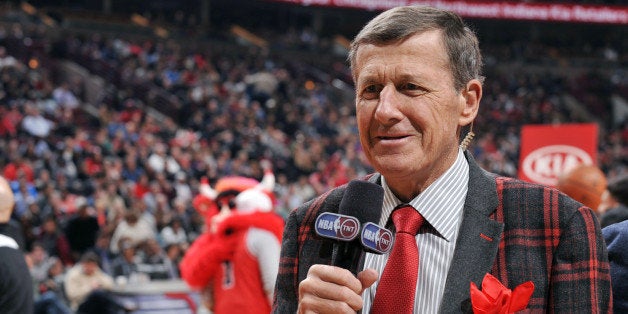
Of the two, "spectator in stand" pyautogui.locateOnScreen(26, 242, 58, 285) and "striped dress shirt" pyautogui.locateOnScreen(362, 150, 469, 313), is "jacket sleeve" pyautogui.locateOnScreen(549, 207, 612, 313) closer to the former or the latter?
"striped dress shirt" pyautogui.locateOnScreen(362, 150, 469, 313)

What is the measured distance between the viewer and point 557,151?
17.0ft

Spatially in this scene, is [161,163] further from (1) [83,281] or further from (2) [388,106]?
(2) [388,106]

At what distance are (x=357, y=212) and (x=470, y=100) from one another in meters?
0.37

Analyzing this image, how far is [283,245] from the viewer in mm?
1674

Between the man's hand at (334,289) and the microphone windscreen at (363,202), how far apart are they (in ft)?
0.41

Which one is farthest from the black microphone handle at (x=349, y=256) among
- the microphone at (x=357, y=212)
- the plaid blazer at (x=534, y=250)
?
the plaid blazer at (x=534, y=250)

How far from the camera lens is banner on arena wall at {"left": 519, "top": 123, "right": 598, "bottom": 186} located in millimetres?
5137

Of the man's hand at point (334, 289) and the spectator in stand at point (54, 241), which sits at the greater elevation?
the man's hand at point (334, 289)

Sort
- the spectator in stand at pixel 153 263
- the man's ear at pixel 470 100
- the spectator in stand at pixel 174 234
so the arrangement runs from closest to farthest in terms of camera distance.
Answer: the man's ear at pixel 470 100 < the spectator in stand at pixel 153 263 < the spectator in stand at pixel 174 234

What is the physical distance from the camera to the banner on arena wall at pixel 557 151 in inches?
202

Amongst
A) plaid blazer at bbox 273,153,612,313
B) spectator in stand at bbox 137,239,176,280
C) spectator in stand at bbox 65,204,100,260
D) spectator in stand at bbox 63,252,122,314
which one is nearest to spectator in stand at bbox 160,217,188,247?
spectator in stand at bbox 137,239,176,280

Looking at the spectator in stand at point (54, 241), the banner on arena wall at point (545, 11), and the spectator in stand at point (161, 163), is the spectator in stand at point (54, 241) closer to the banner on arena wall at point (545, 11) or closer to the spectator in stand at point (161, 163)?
the spectator in stand at point (161, 163)

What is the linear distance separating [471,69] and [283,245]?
519 mm

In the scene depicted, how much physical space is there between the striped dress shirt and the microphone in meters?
0.14
